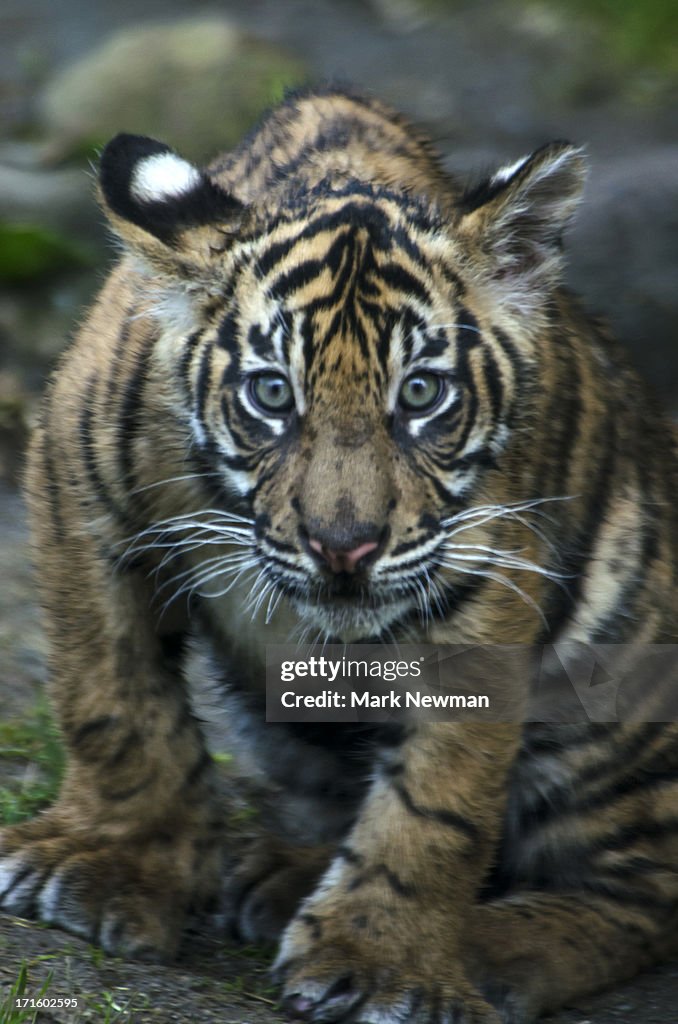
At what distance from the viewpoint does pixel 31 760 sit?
4988mm

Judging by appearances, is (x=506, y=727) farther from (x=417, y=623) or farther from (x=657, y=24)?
(x=657, y=24)

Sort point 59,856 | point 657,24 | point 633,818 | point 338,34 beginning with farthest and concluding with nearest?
point 338,34 < point 657,24 < point 633,818 < point 59,856

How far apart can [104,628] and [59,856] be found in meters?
0.57

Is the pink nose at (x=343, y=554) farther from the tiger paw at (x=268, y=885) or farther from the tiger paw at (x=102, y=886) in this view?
the tiger paw at (x=268, y=885)

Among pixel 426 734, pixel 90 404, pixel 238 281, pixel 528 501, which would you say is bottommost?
pixel 426 734

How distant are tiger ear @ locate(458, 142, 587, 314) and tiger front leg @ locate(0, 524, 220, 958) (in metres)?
1.16

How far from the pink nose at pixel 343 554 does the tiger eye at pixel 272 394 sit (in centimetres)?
34

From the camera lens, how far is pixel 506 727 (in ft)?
13.1

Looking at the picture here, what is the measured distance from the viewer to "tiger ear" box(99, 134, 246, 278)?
3.88m

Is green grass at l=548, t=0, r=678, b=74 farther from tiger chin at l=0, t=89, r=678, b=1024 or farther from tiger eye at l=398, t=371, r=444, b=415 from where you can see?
tiger eye at l=398, t=371, r=444, b=415

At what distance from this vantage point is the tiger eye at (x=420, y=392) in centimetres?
366

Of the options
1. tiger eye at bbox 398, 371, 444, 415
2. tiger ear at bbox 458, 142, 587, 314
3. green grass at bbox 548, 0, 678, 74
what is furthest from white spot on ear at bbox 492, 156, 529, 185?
green grass at bbox 548, 0, 678, 74

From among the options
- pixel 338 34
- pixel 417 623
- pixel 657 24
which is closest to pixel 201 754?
pixel 417 623

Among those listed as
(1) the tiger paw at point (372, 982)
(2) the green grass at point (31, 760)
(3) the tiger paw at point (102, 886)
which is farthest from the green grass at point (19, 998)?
(2) the green grass at point (31, 760)
